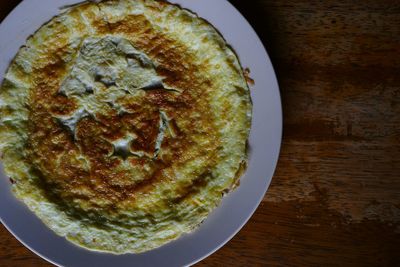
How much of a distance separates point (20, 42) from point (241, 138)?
1.47 metres

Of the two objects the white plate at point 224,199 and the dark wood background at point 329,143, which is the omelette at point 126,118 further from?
the dark wood background at point 329,143

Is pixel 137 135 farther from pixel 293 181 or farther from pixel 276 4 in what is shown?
pixel 276 4

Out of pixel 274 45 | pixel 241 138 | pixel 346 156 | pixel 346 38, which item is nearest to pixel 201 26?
pixel 274 45

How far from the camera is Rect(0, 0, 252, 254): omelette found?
2504mm

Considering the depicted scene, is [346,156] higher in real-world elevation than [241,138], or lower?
lower

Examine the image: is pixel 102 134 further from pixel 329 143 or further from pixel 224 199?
pixel 329 143

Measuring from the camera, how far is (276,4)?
279 centimetres

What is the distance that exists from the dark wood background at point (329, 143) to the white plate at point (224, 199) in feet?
0.93

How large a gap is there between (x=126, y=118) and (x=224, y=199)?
2.56 ft

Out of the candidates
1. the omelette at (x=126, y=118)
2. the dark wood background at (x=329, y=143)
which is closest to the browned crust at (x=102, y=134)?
the omelette at (x=126, y=118)

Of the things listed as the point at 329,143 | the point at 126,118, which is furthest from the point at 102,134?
the point at 329,143

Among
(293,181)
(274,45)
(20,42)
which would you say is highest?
(20,42)

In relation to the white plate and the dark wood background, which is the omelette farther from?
the dark wood background

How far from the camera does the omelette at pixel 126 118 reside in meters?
2.50
